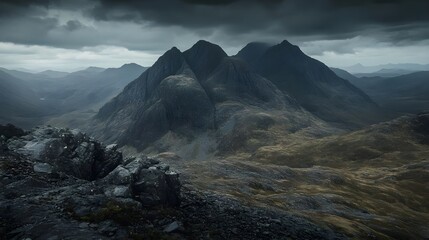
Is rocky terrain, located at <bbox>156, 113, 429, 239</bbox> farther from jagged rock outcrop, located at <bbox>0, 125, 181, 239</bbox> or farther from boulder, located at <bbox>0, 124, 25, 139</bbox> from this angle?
boulder, located at <bbox>0, 124, 25, 139</bbox>

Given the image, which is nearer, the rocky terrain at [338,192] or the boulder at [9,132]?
the boulder at [9,132]

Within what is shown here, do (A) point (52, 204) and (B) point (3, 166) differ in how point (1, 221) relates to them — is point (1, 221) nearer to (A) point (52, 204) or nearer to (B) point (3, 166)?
(A) point (52, 204)

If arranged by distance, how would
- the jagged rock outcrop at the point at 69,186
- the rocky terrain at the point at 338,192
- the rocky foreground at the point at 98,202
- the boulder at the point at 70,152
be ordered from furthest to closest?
the rocky terrain at the point at 338,192 → the boulder at the point at 70,152 → the rocky foreground at the point at 98,202 → the jagged rock outcrop at the point at 69,186

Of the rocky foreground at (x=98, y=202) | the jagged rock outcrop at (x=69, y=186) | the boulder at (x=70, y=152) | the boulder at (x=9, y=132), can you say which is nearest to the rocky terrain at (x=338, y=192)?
the rocky foreground at (x=98, y=202)

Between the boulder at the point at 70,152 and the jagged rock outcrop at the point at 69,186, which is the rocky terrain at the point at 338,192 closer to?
the jagged rock outcrop at the point at 69,186

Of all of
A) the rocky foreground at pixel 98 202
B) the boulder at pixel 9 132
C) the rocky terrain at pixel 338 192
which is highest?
the boulder at pixel 9 132

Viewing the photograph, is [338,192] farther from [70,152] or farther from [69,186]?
[69,186]

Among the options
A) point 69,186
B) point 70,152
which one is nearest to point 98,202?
point 69,186

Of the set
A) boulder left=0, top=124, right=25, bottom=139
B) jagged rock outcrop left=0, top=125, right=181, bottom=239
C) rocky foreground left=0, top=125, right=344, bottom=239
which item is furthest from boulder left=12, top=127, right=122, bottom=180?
boulder left=0, top=124, right=25, bottom=139
